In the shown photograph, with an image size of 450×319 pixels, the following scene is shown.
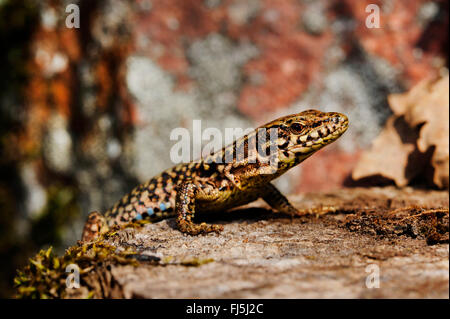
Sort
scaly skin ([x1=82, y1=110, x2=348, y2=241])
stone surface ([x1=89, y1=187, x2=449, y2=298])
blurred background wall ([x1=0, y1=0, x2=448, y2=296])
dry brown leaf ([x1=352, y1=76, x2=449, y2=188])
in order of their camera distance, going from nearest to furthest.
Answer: stone surface ([x1=89, y1=187, x2=449, y2=298]) → scaly skin ([x1=82, y1=110, x2=348, y2=241]) → dry brown leaf ([x1=352, y1=76, x2=449, y2=188]) → blurred background wall ([x1=0, y1=0, x2=448, y2=296])

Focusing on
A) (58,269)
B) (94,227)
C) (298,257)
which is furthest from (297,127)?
(94,227)

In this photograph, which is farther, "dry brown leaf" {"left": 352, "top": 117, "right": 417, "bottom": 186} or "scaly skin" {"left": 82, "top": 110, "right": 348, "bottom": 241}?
"dry brown leaf" {"left": 352, "top": 117, "right": 417, "bottom": 186}

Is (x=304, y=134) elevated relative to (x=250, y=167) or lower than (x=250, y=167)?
elevated

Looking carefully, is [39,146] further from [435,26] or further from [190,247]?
[435,26]

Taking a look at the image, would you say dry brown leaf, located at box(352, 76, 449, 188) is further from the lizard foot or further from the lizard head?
the lizard foot

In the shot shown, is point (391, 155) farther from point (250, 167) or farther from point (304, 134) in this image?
point (250, 167)

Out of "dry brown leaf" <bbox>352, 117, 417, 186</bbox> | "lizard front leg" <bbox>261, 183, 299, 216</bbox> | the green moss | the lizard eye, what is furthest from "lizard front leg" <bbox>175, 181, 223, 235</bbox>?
"dry brown leaf" <bbox>352, 117, 417, 186</bbox>

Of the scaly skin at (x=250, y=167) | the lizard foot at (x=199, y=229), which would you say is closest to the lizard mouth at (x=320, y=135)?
the scaly skin at (x=250, y=167)
